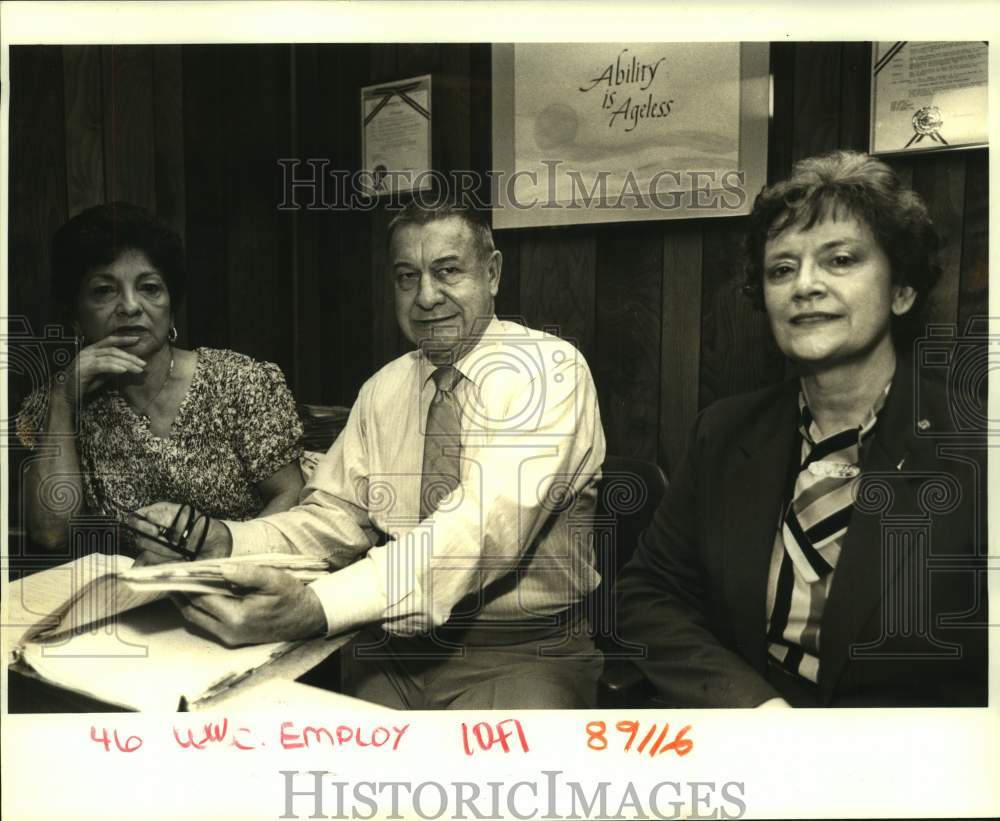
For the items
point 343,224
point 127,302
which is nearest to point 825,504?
point 343,224

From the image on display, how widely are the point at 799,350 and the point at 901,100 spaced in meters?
0.35

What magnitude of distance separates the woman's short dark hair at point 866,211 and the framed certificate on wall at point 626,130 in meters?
0.04

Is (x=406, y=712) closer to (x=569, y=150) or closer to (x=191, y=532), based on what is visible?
(x=191, y=532)

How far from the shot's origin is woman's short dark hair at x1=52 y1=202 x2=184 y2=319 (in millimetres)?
1128

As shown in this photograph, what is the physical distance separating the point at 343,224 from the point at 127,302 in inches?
12.7

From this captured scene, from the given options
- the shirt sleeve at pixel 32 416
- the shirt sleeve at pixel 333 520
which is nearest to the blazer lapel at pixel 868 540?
the shirt sleeve at pixel 333 520

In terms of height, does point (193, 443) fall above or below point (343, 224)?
below

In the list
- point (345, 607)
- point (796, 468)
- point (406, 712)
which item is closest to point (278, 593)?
point (345, 607)

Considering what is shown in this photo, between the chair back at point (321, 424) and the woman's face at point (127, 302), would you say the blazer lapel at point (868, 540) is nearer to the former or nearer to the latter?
the chair back at point (321, 424)

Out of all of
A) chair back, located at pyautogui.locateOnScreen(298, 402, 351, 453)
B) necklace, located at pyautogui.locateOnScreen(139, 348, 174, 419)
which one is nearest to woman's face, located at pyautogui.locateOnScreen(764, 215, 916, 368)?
chair back, located at pyautogui.locateOnScreen(298, 402, 351, 453)

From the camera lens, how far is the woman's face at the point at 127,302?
1.13 meters

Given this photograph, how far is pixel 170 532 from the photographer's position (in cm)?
113

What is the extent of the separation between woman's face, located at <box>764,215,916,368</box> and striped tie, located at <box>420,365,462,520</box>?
0.44 metres

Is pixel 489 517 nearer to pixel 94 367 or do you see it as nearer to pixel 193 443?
pixel 193 443
